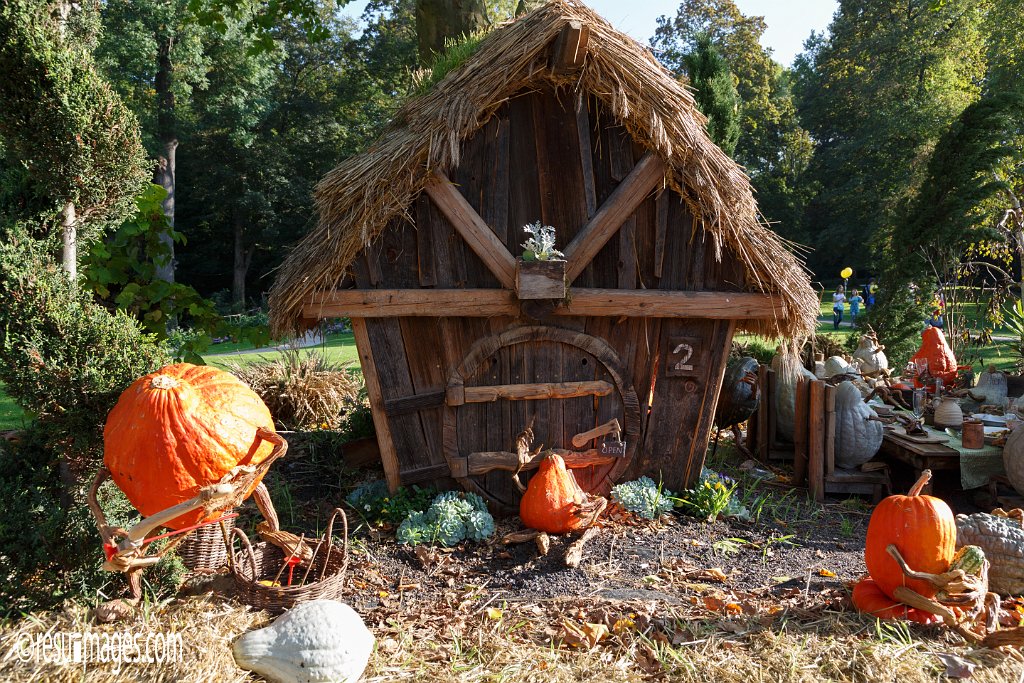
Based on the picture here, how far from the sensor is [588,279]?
18.7 feet

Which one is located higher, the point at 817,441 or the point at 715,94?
the point at 715,94

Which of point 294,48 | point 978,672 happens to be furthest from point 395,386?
point 294,48

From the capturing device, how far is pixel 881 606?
412 cm

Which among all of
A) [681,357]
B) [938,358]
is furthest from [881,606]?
[938,358]

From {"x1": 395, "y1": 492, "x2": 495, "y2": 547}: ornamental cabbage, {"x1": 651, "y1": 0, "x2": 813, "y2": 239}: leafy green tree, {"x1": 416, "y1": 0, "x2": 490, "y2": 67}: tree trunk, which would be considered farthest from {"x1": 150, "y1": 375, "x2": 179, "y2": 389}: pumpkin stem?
{"x1": 651, "y1": 0, "x2": 813, "y2": 239}: leafy green tree

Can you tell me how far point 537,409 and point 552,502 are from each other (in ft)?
2.83

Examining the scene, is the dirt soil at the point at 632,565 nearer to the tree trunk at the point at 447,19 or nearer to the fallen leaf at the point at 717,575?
the fallen leaf at the point at 717,575

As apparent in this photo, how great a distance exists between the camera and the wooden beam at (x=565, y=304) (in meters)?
5.17

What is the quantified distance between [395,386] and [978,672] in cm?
398

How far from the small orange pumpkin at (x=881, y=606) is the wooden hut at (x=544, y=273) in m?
1.99

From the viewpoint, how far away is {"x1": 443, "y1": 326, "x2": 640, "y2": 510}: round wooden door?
556cm

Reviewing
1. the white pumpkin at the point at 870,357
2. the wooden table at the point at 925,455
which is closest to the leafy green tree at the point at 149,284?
the wooden table at the point at 925,455

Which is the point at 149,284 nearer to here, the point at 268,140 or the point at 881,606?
the point at 881,606

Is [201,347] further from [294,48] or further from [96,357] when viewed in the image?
[294,48]
